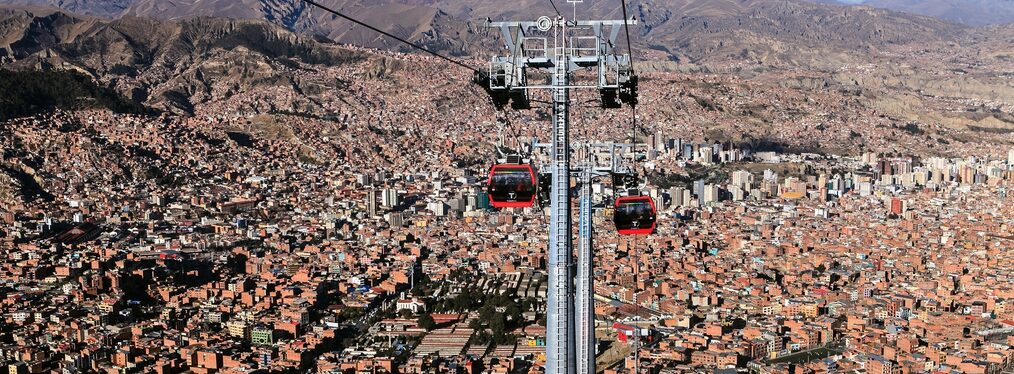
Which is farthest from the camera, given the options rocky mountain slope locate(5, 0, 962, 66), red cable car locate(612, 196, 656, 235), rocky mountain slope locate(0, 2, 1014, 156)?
rocky mountain slope locate(5, 0, 962, 66)

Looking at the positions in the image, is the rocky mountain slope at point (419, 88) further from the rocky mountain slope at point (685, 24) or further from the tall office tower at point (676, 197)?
the rocky mountain slope at point (685, 24)

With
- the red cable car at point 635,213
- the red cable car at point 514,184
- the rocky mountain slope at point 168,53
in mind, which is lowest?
the red cable car at point 635,213

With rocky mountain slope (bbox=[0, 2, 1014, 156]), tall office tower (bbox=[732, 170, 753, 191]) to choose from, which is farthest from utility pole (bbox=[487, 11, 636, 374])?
rocky mountain slope (bbox=[0, 2, 1014, 156])

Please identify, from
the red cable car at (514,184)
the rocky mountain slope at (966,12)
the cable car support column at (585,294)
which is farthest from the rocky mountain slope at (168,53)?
the rocky mountain slope at (966,12)

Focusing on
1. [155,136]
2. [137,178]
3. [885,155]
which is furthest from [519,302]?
[885,155]

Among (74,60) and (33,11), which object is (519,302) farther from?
(33,11)

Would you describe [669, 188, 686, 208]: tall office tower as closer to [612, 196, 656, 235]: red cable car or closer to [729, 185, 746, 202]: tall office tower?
[729, 185, 746, 202]: tall office tower

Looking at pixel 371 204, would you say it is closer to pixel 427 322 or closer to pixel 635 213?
pixel 427 322
